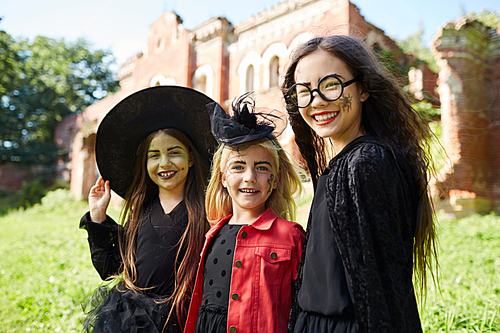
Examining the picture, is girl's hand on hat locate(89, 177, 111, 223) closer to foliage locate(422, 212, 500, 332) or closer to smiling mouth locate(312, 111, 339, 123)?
smiling mouth locate(312, 111, 339, 123)

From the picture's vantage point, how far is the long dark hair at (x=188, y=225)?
2023mm

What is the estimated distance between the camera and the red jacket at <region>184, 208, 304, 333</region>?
1.58m

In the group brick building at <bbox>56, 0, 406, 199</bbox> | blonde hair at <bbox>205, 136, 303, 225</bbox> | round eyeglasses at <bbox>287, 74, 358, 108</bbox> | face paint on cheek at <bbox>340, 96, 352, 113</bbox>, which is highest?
brick building at <bbox>56, 0, 406, 199</bbox>

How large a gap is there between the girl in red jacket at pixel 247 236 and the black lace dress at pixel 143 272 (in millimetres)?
275

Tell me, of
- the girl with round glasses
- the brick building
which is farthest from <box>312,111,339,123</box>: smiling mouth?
the brick building

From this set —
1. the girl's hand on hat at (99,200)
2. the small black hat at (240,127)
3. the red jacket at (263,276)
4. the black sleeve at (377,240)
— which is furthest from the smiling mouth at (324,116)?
the girl's hand on hat at (99,200)

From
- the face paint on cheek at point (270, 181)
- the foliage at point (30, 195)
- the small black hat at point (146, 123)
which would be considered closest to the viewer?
the face paint on cheek at point (270, 181)

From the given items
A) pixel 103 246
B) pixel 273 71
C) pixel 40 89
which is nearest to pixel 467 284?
pixel 103 246

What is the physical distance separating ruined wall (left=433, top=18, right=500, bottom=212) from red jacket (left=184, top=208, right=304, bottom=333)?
9056 millimetres

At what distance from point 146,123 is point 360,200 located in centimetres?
172

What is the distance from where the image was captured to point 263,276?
1.65 m

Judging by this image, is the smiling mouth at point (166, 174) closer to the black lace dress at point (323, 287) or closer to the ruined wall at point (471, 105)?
the black lace dress at point (323, 287)

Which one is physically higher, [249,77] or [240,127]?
[249,77]

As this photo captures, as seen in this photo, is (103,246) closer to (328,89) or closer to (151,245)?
(151,245)
